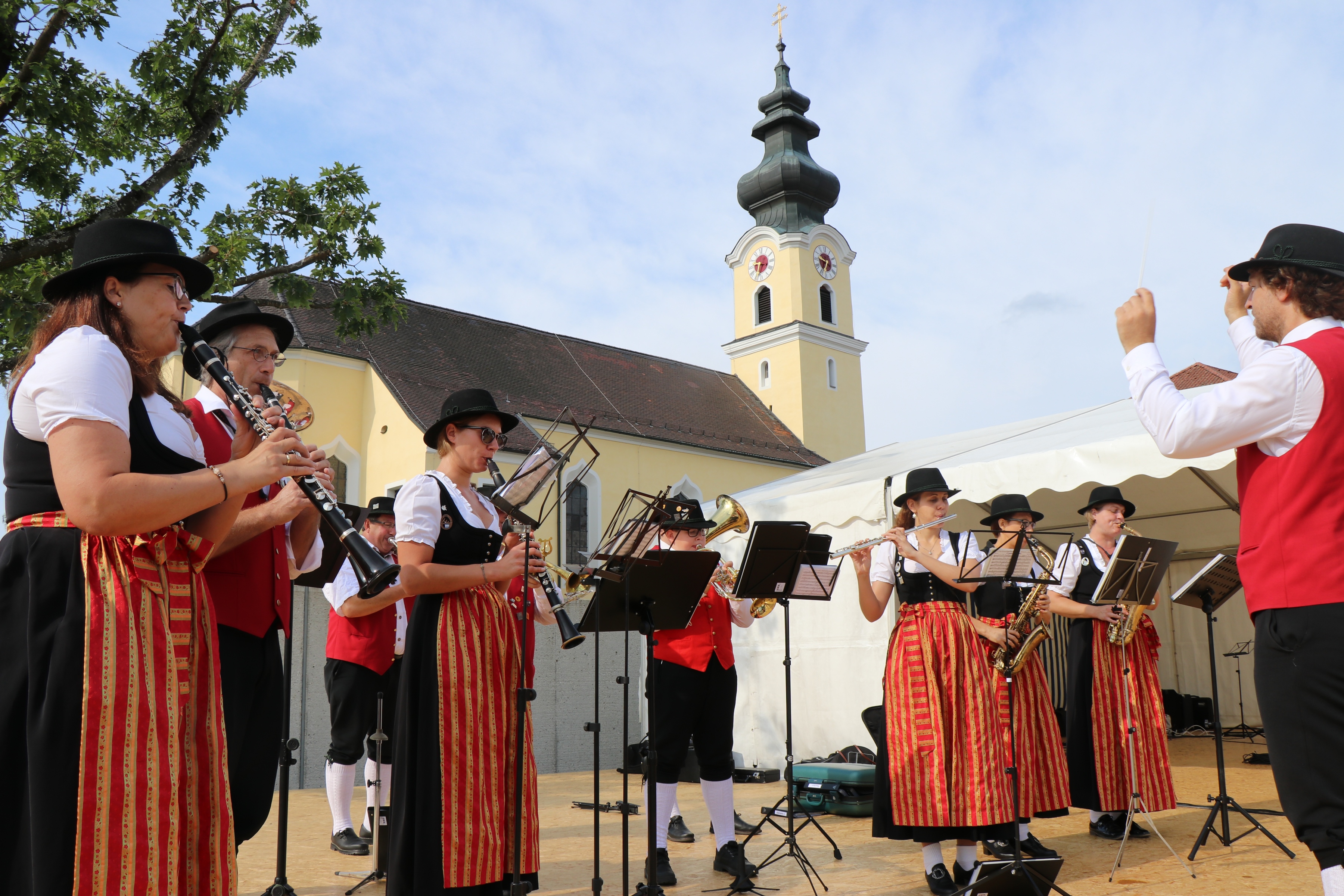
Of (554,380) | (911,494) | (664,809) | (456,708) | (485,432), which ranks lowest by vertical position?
(664,809)

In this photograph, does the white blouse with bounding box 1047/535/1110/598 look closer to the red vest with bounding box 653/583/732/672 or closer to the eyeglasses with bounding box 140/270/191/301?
the red vest with bounding box 653/583/732/672

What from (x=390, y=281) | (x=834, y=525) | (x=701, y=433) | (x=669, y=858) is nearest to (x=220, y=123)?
(x=390, y=281)

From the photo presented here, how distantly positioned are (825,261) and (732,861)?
32817 mm

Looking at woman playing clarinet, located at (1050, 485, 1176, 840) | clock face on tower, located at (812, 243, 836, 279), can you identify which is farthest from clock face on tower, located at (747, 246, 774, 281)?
woman playing clarinet, located at (1050, 485, 1176, 840)

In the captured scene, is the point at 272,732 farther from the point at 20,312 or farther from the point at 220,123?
the point at 220,123

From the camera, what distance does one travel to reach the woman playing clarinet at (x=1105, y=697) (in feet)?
21.2

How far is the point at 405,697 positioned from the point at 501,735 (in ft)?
1.29

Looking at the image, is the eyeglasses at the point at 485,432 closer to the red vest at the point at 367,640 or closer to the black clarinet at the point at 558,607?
the black clarinet at the point at 558,607

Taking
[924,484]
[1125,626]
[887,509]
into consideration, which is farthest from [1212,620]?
[887,509]

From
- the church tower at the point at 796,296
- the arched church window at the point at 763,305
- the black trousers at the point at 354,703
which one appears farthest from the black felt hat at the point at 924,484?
the arched church window at the point at 763,305

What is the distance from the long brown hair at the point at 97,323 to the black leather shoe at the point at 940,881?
14.2 feet

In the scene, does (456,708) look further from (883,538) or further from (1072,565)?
(1072,565)

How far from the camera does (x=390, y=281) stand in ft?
40.9

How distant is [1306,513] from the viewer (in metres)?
2.41
